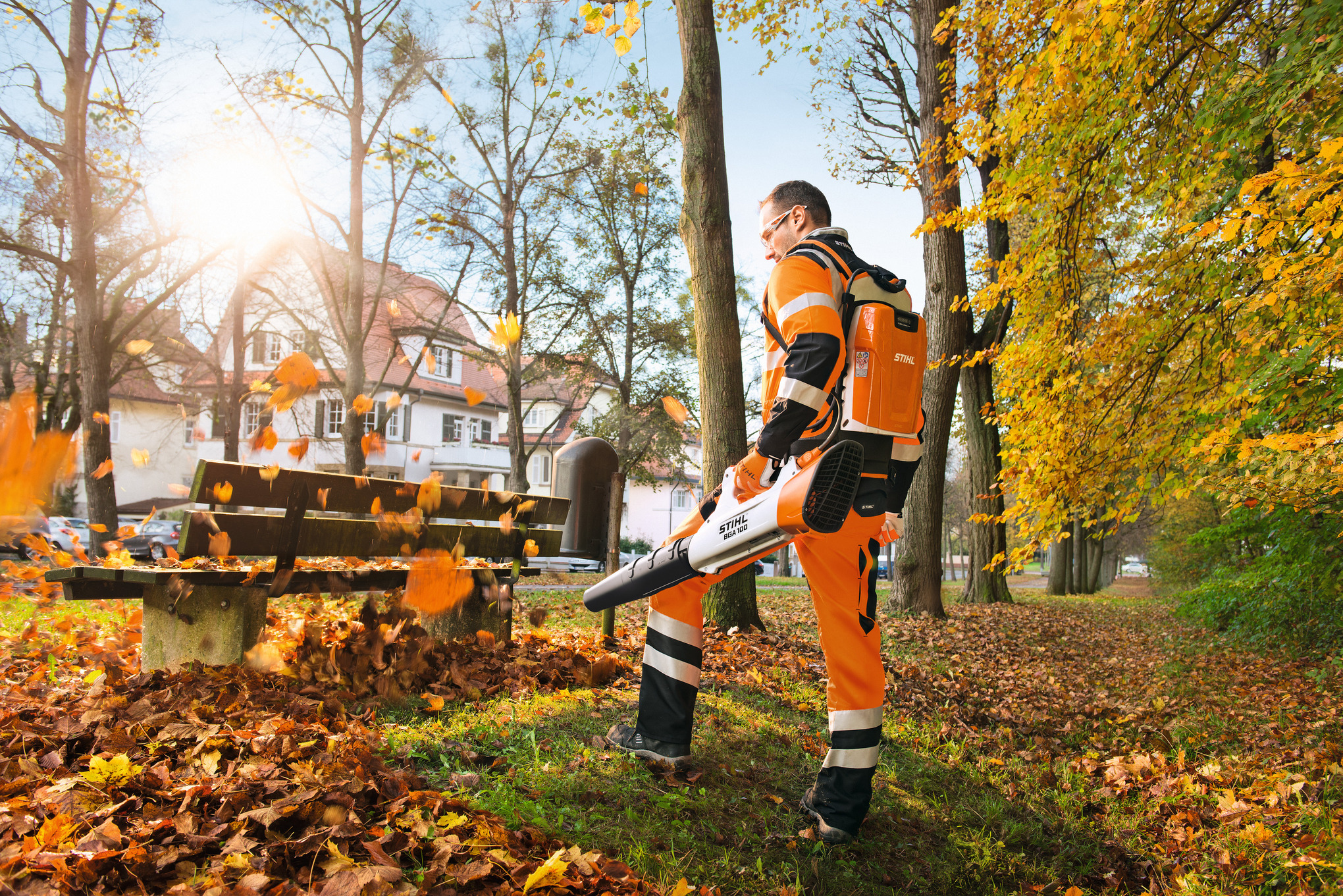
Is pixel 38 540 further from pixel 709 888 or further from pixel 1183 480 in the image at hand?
pixel 1183 480

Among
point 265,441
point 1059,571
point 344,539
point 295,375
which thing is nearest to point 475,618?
point 344,539

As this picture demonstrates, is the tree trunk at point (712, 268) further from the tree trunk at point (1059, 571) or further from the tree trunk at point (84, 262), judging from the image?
the tree trunk at point (1059, 571)

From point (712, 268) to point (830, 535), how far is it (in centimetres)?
382

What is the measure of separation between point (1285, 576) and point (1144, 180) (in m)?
5.81

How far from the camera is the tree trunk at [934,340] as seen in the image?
9945 mm

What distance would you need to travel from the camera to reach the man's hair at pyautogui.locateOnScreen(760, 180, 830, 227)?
3.34m

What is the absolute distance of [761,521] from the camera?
2713mm

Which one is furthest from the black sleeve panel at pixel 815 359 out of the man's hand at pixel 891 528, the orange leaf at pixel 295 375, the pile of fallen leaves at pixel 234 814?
the orange leaf at pixel 295 375

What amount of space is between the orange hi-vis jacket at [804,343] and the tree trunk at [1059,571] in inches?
850

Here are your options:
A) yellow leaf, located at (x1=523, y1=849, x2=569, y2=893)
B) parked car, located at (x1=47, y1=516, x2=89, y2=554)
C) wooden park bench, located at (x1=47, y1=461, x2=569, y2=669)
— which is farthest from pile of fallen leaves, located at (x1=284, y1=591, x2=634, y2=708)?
parked car, located at (x1=47, y1=516, x2=89, y2=554)

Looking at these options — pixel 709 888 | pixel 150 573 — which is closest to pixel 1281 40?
pixel 709 888

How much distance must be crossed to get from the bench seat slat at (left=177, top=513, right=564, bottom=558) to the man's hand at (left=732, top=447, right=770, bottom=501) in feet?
7.92

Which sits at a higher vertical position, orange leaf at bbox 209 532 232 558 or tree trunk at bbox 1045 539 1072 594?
orange leaf at bbox 209 532 232 558

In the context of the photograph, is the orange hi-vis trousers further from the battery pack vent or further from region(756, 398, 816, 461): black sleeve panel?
region(756, 398, 816, 461): black sleeve panel
